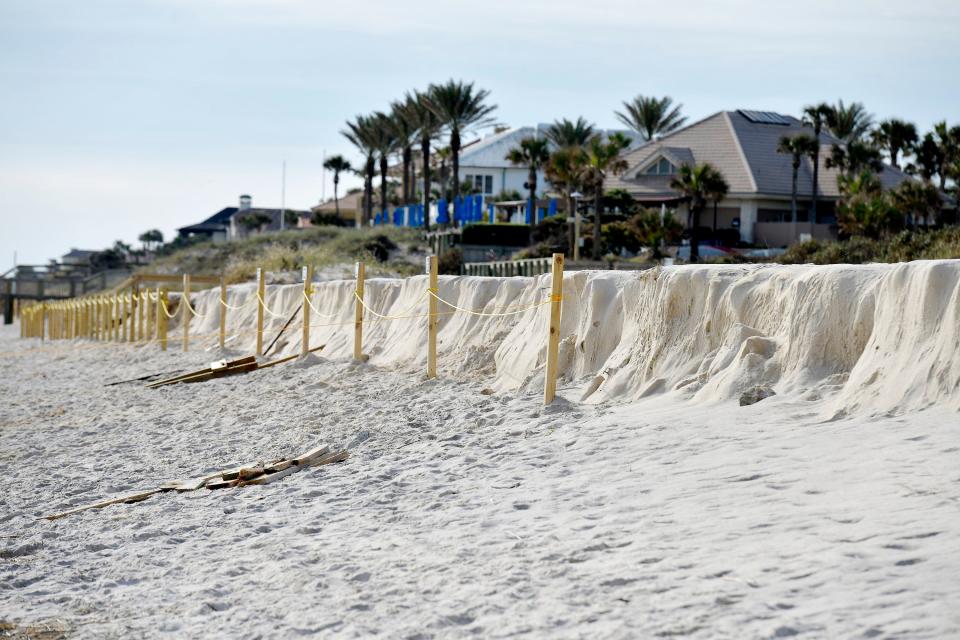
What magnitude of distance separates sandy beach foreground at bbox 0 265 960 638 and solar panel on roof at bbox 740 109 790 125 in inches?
1979

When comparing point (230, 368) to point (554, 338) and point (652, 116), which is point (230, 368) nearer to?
point (554, 338)

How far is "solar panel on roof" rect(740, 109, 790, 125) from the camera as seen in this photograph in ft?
194

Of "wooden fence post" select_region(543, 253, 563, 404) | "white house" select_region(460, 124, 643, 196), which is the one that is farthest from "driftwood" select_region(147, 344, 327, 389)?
"white house" select_region(460, 124, 643, 196)

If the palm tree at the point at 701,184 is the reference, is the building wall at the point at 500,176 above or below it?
above

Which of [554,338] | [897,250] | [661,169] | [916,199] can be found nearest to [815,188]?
[661,169]

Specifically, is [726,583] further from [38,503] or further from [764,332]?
[38,503]

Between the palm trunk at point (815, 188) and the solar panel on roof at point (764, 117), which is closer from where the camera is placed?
the palm trunk at point (815, 188)

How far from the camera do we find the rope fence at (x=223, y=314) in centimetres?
1308

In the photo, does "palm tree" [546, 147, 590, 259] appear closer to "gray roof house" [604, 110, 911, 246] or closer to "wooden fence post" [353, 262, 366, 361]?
"gray roof house" [604, 110, 911, 246]

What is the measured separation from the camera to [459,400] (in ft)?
40.9

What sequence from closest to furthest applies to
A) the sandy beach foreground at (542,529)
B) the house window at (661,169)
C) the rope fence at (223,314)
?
the sandy beach foreground at (542,529)
the rope fence at (223,314)
the house window at (661,169)

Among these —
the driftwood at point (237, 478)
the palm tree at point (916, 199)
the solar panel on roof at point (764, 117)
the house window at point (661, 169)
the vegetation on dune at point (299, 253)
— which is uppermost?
the solar panel on roof at point (764, 117)

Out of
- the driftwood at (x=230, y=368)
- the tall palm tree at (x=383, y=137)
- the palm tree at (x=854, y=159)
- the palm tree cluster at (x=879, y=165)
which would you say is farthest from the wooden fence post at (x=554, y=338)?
the tall palm tree at (x=383, y=137)

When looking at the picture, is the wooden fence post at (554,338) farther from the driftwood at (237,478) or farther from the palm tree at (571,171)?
the palm tree at (571,171)
